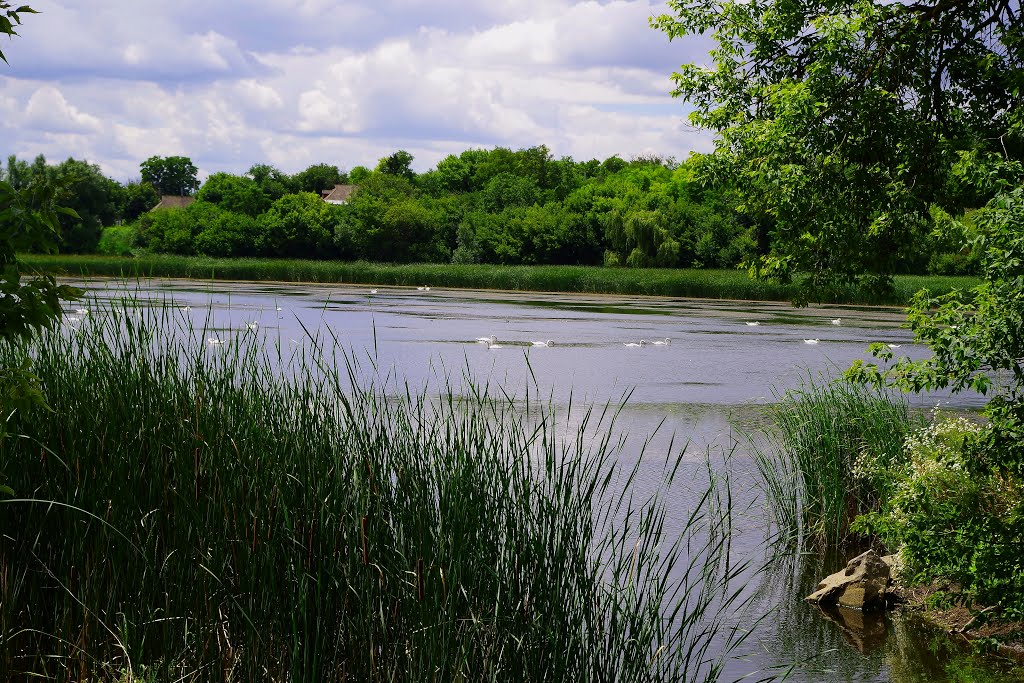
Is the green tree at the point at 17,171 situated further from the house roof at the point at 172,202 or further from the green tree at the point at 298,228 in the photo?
the house roof at the point at 172,202

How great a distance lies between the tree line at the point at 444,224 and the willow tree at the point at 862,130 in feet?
166

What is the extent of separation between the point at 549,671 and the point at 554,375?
1466cm

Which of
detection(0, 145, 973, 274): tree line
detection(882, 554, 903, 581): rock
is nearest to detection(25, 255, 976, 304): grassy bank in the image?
detection(0, 145, 973, 274): tree line

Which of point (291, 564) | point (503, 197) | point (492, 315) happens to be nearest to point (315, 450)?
point (291, 564)

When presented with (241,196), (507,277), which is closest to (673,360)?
(507,277)

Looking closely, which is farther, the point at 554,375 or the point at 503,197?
the point at 503,197

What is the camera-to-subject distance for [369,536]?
3988 mm

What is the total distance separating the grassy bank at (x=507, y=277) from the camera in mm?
47875

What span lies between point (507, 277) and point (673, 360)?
32818mm

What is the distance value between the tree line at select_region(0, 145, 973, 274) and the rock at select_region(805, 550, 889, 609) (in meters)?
52.6

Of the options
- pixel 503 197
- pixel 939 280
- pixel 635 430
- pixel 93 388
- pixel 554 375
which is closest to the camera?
pixel 93 388

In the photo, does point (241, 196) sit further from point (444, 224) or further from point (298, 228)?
point (444, 224)

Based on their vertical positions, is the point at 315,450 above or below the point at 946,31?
below

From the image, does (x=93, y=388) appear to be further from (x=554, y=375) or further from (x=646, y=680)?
(x=554, y=375)
